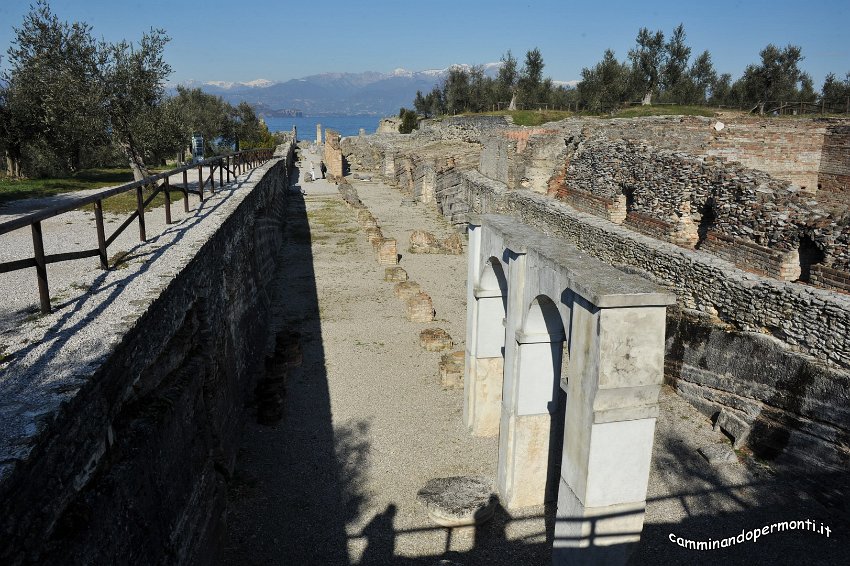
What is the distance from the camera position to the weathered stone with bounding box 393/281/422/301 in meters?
14.6

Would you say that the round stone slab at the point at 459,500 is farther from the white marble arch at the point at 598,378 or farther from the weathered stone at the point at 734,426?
the weathered stone at the point at 734,426

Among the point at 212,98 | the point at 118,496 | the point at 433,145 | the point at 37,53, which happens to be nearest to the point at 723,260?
the point at 118,496

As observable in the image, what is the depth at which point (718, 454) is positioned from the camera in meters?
8.06

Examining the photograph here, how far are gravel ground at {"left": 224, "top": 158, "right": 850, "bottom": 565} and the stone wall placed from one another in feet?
1.50

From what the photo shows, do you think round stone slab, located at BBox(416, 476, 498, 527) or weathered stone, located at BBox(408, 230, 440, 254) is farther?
weathered stone, located at BBox(408, 230, 440, 254)

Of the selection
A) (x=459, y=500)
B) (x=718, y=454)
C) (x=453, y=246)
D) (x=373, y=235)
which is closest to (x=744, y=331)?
(x=718, y=454)

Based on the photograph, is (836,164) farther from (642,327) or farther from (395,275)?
(642,327)

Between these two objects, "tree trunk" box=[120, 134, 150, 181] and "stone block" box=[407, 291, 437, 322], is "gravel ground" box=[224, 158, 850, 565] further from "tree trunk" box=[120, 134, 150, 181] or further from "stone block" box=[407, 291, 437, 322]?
"tree trunk" box=[120, 134, 150, 181]

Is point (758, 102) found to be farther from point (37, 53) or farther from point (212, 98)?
point (37, 53)

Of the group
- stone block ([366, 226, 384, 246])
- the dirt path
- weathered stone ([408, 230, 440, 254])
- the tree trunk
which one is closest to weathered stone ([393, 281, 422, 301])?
the dirt path

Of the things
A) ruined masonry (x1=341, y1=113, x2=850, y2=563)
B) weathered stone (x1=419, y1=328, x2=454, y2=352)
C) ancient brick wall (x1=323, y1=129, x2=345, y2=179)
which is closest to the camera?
ruined masonry (x1=341, y1=113, x2=850, y2=563)

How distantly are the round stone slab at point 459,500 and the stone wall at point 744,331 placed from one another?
394 centimetres

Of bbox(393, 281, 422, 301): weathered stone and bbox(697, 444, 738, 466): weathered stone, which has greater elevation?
bbox(393, 281, 422, 301): weathered stone

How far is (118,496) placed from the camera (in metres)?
4.14
